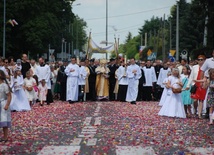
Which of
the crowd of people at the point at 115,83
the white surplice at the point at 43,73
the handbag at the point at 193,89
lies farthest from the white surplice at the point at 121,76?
the handbag at the point at 193,89

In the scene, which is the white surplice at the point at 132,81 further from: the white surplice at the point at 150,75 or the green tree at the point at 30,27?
the green tree at the point at 30,27

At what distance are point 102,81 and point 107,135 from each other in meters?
17.8

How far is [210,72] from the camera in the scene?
59.0ft

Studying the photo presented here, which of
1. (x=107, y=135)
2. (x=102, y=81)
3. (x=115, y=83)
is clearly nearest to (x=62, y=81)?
(x=102, y=81)

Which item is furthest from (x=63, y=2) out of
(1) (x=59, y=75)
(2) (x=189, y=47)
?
(1) (x=59, y=75)

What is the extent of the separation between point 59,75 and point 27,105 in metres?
9.10

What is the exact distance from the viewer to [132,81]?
2950cm

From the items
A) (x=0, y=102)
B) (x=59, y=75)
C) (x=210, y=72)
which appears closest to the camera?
(x=0, y=102)

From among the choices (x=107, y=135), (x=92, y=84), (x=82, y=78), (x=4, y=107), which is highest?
(x=82, y=78)

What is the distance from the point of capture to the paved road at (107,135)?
1200 cm

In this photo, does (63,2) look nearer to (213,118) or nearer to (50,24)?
(50,24)

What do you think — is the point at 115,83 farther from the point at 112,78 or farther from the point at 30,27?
the point at 30,27

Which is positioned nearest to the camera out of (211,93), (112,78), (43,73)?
(211,93)

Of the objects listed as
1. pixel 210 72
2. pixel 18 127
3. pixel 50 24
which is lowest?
pixel 18 127
